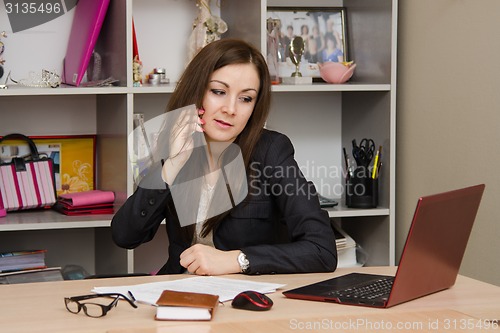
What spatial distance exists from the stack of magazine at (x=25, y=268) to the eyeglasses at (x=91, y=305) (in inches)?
53.3

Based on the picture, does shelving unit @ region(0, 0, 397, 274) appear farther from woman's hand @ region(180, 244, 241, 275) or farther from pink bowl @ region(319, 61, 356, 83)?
woman's hand @ region(180, 244, 241, 275)

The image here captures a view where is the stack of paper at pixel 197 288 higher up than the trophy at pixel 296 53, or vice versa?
the trophy at pixel 296 53

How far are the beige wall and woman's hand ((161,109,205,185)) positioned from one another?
93 centimetres

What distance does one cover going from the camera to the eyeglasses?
1.47m

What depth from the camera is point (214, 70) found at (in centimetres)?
220

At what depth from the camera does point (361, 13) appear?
318cm

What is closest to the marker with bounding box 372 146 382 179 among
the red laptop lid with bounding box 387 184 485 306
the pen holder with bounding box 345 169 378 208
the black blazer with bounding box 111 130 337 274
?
the pen holder with bounding box 345 169 378 208

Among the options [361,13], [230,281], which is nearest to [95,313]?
[230,281]

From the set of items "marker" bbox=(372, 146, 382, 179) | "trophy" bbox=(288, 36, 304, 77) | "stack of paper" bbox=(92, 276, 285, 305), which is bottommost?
"stack of paper" bbox=(92, 276, 285, 305)

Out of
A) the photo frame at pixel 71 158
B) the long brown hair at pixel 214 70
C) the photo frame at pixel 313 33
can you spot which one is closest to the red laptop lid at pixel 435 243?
the long brown hair at pixel 214 70

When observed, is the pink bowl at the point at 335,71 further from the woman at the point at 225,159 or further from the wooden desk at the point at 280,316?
the wooden desk at the point at 280,316

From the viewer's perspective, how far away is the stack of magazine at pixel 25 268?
280 centimetres

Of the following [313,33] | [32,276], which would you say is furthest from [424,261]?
[313,33]

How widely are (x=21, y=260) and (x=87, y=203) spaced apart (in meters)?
0.32
